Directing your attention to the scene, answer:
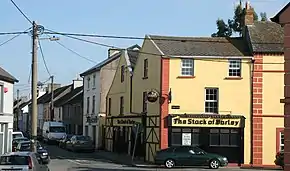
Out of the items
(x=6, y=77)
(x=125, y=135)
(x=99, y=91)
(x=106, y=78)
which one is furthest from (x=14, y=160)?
(x=99, y=91)

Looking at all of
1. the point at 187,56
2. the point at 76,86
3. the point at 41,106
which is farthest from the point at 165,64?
the point at 41,106

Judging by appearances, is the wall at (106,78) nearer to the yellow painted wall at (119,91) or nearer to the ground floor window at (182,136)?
the yellow painted wall at (119,91)

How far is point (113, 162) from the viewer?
148ft

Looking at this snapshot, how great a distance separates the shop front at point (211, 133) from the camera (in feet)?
139

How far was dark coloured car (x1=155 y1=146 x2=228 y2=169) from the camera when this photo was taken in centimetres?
3950

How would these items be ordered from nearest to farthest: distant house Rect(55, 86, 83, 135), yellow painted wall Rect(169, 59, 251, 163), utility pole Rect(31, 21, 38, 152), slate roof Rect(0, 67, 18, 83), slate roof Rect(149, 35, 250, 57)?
utility pole Rect(31, 21, 38, 152), slate roof Rect(0, 67, 18, 83), yellow painted wall Rect(169, 59, 251, 163), slate roof Rect(149, 35, 250, 57), distant house Rect(55, 86, 83, 135)

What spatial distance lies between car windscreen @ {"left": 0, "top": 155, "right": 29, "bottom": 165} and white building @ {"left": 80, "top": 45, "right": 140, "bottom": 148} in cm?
3552

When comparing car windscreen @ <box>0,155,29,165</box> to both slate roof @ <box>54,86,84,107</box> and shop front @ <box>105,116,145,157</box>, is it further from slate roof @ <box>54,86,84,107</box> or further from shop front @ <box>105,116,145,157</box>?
slate roof @ <box>54,86,84,107</box>

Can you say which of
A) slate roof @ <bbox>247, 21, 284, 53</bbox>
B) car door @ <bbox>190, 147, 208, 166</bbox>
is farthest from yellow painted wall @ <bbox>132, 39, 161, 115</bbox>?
slate roof @ <bbox>247, 21, 284, 53</bbox>

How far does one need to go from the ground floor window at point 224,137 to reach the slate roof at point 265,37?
566cm

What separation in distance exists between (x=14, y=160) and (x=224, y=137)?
20862 millimetres

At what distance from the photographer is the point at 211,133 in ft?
140

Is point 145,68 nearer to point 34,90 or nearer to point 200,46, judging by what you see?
point 200,46

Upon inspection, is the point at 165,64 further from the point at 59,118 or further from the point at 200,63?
the point at 59,118
